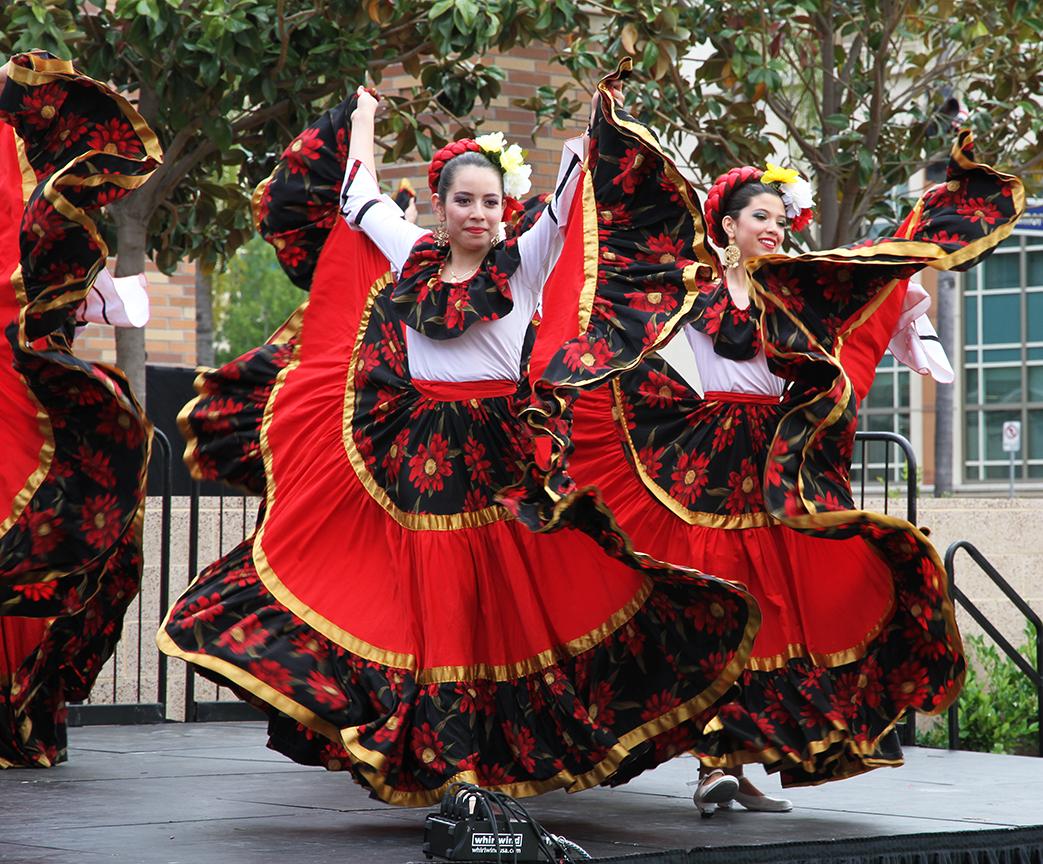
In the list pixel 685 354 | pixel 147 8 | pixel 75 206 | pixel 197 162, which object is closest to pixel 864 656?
pixel 75 206

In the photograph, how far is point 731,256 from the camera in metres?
3.96

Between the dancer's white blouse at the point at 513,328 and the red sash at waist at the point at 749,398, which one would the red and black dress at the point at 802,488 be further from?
the dancer's white blouse at the point at 513,328

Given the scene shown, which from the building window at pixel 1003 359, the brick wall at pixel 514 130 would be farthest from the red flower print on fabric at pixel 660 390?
the building window at pixel 1003 359

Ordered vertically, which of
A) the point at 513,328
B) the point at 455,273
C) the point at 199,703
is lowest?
the point at 199,703

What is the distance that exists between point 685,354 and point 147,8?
3921 millimetres

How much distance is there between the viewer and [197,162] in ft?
20.2

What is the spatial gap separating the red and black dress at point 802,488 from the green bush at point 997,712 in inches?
137

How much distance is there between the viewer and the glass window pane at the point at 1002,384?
1983cm

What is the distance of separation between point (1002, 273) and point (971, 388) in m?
1.78

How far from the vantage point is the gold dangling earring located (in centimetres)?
396

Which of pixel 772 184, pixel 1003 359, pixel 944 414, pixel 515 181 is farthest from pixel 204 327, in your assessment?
pixel 1003 359

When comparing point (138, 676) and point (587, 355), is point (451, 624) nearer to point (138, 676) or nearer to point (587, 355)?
point (587, 355)

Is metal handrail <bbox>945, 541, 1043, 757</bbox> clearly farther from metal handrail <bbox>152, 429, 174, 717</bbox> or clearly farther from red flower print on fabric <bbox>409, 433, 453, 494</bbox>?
metal handrail <bbox>152, 429, 174, 717</bbox>

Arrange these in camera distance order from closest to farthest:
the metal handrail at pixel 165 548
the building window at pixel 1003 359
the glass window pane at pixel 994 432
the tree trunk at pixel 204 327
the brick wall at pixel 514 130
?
the metal handrail at pixel 165 548 < the brick wall at pixel 514 130 < the tree trunk at pixel 204 327 < the building window at pixel 1003 359 < the glass window pane at pixel 994 432
